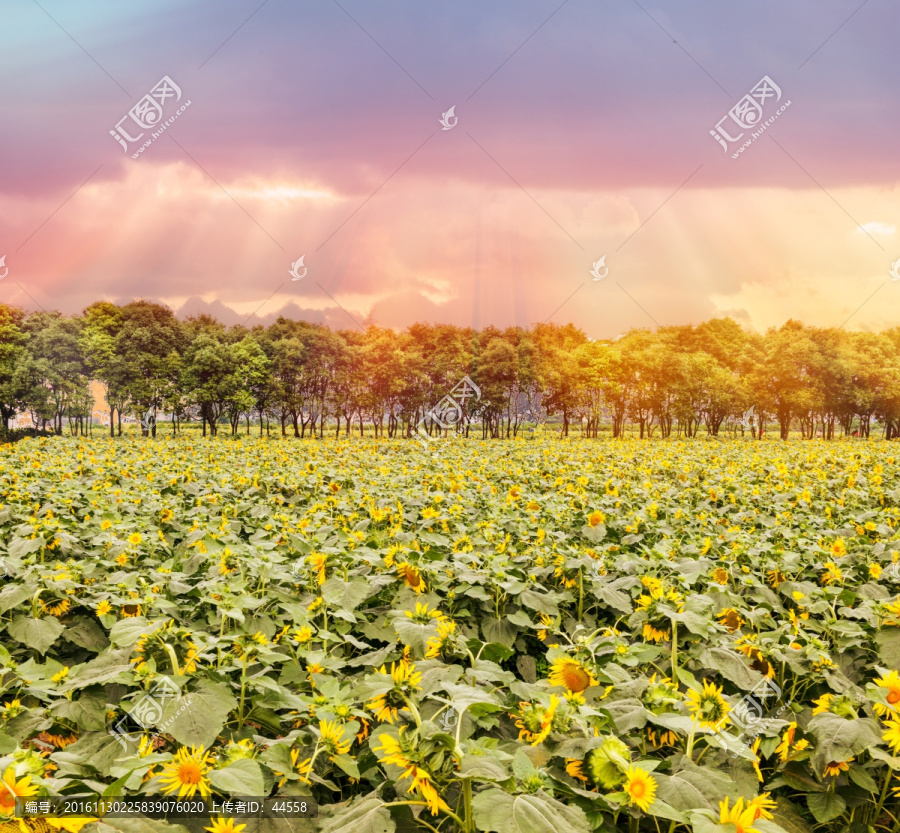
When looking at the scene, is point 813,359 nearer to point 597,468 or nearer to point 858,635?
point 597,468

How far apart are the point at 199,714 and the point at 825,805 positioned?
2.36 meters

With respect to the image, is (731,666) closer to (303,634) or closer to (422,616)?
(422,616)

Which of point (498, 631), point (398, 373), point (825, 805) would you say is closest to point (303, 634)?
point (498, 631)

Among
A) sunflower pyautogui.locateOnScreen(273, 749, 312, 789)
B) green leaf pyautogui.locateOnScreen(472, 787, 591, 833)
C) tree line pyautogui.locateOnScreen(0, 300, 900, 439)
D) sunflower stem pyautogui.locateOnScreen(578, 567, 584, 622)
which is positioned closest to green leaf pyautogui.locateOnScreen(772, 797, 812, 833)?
green leaf pyautogui.locateOnScreen(472, 787, 591, 833)

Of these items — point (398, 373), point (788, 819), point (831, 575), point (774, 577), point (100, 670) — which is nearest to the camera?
point (788, 819)

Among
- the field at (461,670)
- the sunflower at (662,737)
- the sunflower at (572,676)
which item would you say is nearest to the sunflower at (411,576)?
the field at (461,670)

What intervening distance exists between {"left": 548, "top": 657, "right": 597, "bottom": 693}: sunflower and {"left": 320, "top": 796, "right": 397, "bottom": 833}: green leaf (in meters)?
0.92

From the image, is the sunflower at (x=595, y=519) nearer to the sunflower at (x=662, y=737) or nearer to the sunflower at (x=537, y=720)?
the sunflower at (x=662, y=737)

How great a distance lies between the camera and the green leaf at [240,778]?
158cm

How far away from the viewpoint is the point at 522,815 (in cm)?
148

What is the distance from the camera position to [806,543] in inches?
195

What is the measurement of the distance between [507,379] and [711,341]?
93.2 ft

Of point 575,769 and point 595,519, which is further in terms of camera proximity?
point 595,519

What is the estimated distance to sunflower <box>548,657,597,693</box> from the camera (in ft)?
7.64
